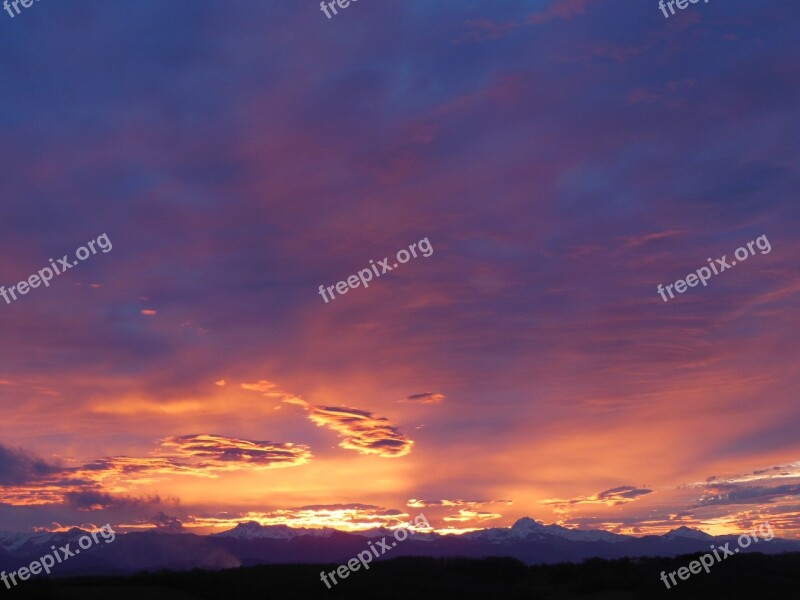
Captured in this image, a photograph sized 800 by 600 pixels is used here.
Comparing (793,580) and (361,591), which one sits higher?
(361,591)

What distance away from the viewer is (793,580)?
112 ft

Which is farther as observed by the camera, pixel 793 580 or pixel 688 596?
pixel 793 580

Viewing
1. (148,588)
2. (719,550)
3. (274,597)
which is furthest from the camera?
(719,550)

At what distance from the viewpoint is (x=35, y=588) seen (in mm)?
25500

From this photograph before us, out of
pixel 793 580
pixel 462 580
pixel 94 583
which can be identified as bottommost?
pixel 793 580

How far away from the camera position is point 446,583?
32188 millimetres

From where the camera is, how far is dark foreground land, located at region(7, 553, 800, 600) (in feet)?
95.7

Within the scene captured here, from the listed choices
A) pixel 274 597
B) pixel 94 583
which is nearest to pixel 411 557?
pixel 274 597

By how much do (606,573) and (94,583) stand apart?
24381mm

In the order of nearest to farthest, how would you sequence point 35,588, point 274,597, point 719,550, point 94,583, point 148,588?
point 35,588 < point 274,597 < point 148,588 < point 94,583 < point 719,550

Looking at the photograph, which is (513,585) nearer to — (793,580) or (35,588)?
(793,580)

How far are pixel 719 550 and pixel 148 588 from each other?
31.2 m

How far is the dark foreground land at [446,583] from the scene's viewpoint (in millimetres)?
29172

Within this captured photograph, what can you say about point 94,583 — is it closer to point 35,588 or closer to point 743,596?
point 35,588
